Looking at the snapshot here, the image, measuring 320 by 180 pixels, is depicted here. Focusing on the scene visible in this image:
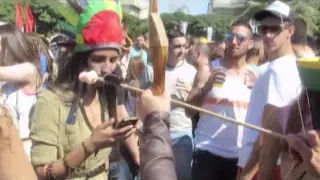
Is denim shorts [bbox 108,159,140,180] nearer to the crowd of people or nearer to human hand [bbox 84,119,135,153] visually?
the crowd of people

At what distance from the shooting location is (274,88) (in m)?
4.36

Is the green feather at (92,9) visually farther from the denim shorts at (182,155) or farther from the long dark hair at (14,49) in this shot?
the denim shorts at (182,155)

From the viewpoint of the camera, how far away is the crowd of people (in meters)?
2.39

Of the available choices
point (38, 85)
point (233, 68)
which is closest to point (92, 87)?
point (38, 85)

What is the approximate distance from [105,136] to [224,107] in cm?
238

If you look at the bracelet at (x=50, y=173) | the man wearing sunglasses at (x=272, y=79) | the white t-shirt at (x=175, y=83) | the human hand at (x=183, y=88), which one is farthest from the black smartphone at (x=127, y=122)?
the human hand at (x=183, y=88)

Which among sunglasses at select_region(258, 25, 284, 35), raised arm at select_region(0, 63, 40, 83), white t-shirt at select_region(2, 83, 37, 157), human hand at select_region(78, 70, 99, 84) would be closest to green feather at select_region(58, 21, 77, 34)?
raised arm at select_region(0, 63, 40, 83)

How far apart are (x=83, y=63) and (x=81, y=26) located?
0.20 meters

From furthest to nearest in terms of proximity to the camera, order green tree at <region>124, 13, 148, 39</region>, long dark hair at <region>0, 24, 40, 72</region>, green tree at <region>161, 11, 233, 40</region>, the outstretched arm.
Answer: green tree at <region>161, 11, 233, 40</region>, green tree at <region>124, 13, 148, 39</region>, long dark hair at <region>0, 24, 40, 72</region>, the outstretched arm

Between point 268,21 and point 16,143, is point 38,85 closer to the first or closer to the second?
point 268,21

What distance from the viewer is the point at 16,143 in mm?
2410

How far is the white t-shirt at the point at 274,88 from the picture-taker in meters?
4.30

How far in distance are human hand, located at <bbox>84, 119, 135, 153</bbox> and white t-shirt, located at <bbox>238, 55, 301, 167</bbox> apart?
43.5 inches

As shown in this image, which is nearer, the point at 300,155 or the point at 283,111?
the point at 300,155
